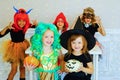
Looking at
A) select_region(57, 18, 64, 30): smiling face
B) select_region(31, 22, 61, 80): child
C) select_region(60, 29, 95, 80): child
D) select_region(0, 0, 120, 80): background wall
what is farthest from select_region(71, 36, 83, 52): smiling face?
select_region(0, 0, 120, 80): background wall

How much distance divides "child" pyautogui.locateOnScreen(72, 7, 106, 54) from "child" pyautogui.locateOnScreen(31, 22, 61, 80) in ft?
1.69

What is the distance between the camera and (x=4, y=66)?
2.51 meters

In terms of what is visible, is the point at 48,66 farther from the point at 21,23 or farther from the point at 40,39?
the point at 21,23

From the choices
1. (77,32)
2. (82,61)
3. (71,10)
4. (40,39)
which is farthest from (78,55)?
(71,10)

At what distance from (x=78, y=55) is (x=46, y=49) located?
8.3 inches

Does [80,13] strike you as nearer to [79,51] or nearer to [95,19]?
[95,19]

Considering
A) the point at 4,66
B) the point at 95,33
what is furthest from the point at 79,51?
the point at 4,66

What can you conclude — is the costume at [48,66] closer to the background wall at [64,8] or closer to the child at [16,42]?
the child at [16,42]

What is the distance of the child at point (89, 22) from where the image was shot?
7.06 feet

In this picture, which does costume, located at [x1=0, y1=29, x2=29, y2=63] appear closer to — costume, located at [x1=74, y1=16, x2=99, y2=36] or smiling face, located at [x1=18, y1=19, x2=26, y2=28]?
smiling face, located at [x1=18, y1=19, x2=26, y2=28]

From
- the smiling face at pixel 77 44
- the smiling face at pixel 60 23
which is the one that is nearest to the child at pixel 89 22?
the smiling face at pixel 60 23

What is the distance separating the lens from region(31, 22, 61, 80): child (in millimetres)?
1675

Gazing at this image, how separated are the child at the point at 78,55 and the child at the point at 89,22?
1.66 ft

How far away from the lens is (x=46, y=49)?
5.62ft
